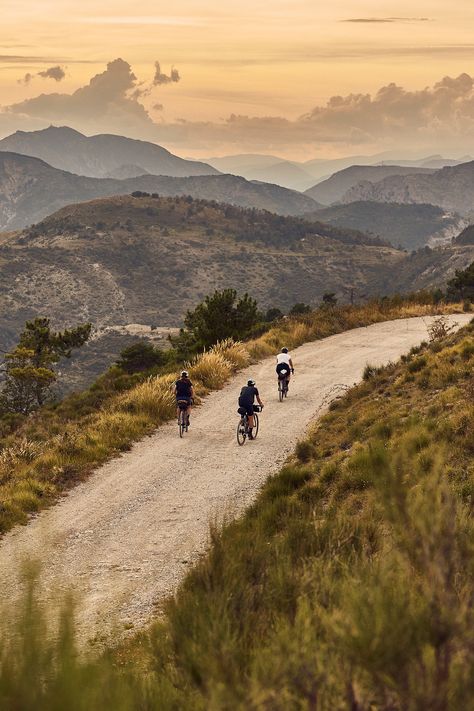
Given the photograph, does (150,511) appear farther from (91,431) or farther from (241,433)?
(91,431)

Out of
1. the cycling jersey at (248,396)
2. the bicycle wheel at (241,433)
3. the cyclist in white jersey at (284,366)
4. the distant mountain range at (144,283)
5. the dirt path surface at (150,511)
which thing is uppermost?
the distant mountain range at (144,283)

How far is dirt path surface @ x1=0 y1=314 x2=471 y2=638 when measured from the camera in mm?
8906

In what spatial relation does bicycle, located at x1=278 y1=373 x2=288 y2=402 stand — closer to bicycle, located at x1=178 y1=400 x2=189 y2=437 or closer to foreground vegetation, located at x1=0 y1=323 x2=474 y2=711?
bicycle, located at x1=178 y1=400 x2=189 y2=437

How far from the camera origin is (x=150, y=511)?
12000mm

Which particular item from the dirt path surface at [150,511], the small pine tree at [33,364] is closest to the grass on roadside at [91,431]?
the dirt path surface at [150,511]

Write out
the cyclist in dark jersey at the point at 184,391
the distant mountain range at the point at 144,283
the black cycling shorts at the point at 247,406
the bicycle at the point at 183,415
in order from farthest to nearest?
the distant mountain range at the point at 144,283 → the cyclist in dark jersey at the point at 184,391 → the bicycle at the point at 183,415 → the black cycling shorts at the point at 247,406

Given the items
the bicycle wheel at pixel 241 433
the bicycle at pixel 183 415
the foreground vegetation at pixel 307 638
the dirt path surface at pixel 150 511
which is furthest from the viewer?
the bicycle at pixel 183 415

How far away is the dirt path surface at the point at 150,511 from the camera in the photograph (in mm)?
8906

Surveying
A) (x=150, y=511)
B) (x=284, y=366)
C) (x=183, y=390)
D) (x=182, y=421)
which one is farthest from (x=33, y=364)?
(x=150, y=511)

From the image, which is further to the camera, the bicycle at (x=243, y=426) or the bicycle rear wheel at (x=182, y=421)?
the bicycle rear wheel at (x=182, y=421)

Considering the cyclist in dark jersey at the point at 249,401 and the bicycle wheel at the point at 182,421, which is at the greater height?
the cyclist in dark jersey at the point at 249,401

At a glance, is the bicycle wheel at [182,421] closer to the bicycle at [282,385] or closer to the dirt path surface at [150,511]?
the dirt path surface at [150,511]

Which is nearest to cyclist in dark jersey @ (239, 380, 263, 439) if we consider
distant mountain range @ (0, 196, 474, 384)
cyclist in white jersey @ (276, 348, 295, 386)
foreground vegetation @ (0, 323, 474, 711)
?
cyclist in white jersey @ (276, 348, 295, 386)

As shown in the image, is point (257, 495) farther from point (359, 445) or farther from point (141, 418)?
point (141, 418)
